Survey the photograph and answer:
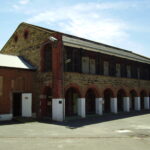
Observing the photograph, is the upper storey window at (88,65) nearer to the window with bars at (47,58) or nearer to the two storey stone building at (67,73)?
the two storey stone building at (67,73)

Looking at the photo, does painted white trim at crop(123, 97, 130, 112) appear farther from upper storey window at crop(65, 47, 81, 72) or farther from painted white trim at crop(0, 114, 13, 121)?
painted white trim at crop(0, 114, 13, 121)

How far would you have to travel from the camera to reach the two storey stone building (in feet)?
64.0

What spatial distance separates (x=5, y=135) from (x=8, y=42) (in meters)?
18.0

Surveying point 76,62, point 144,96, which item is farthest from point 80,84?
point 144,96

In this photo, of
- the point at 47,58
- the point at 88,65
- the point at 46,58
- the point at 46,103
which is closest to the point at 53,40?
the point at 47,58

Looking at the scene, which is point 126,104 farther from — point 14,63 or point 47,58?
point 14,63

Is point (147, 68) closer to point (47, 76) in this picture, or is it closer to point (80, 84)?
point (80, 84)

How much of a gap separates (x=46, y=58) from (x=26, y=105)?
16.5 ft

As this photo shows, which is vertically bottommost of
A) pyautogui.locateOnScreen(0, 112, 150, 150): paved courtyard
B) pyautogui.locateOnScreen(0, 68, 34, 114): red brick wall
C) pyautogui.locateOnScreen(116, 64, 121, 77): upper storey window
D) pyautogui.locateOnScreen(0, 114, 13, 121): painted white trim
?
pyautogui.locateOnScreen(0, 112, 150, 150): paved courtyard

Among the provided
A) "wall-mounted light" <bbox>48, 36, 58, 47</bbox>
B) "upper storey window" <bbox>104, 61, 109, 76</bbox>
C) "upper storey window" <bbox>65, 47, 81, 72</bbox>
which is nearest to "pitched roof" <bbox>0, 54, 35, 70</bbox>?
"wall-mounted light" <bbox>48, 36, 58, 47</bbox>

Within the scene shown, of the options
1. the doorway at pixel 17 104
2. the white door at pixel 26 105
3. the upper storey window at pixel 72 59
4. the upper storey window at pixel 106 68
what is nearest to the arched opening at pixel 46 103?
the white door at pixel 26 105

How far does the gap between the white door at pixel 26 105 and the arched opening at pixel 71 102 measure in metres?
3.87

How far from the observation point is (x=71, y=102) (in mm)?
23234

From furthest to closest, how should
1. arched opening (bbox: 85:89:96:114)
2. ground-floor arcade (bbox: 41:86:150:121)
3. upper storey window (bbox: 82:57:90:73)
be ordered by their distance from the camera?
arched opening (bbox: 85:89:96:114), upper storey window (bbox: 82:57:90:73), ground-floor arcade (bbox: 41:86:150:121)
